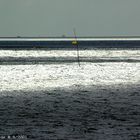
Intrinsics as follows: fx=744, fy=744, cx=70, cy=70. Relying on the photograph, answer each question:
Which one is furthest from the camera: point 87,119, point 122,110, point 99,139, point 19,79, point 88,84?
point 19,79

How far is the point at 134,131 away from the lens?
21.9 meters

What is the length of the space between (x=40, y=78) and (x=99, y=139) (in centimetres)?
2653

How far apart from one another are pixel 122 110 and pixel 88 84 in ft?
47.8

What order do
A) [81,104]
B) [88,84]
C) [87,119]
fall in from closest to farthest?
[87,119] → [81,104] → [88,84]

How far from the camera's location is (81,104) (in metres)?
29.8

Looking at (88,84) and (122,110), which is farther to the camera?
(88,84)

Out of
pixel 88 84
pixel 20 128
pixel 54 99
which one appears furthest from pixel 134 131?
pixel 88 84

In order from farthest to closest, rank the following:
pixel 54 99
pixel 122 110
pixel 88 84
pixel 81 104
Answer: pixel 88 84 → pixel 54 99 → pixel 81 104 → pixel 122 110

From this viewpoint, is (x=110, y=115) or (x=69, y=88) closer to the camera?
(x=110, y=115)

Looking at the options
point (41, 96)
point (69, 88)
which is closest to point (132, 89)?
point (69, 88)

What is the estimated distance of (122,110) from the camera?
27.3m

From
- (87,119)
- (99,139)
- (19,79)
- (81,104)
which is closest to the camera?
(99,139)

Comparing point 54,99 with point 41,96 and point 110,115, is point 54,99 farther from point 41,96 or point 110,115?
point 110,115

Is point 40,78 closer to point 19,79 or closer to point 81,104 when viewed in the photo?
point 19,79
